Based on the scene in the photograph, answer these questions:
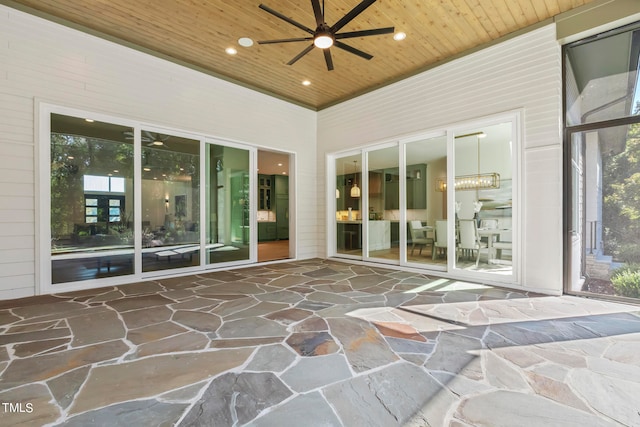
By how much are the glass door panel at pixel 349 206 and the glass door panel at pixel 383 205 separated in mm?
310

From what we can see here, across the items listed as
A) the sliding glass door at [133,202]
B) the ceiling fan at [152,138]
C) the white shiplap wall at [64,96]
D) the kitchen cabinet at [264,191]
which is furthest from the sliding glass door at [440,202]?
the kitchen cabinet at [264,191]

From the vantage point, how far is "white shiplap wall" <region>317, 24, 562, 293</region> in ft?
13.1

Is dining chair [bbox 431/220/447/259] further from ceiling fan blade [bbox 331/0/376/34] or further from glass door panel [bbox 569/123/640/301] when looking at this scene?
ceiling fan blade [bbox 331/0/376/34]

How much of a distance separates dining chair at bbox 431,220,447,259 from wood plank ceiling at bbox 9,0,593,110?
289 centimetres

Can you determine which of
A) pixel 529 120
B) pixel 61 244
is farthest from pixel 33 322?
pixel 529 120

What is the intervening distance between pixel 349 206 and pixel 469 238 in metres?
2.71

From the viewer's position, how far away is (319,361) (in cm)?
221

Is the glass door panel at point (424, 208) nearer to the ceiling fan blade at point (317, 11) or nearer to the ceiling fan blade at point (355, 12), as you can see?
the ceiling fan blade at point (355, 12)

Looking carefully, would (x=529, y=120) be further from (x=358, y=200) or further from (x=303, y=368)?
(x=303, y=368)

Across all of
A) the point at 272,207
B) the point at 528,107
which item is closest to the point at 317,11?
the point at 528,107

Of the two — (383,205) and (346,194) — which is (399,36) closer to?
(383,205)

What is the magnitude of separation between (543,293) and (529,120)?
95.1 inches

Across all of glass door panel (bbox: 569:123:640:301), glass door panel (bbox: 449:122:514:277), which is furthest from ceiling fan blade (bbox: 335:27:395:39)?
glass door panel (bbox: 569:123:640:301)

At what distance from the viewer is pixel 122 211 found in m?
4.61
